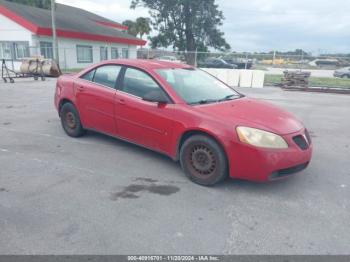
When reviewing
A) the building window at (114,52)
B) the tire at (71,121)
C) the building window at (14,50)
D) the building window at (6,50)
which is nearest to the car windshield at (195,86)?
the tire at (71,121)

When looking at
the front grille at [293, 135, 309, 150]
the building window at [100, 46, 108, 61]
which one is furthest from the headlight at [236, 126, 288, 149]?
the building window at [100, 46, 108, 61]

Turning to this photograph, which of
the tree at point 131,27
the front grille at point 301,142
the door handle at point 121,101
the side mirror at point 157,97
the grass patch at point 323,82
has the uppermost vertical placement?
the tree at point 131,27

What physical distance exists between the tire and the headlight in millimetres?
3132

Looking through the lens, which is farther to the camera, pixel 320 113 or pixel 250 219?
pixel 320 113

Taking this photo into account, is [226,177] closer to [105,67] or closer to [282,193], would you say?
[282,193]

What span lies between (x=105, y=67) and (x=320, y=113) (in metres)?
6.62

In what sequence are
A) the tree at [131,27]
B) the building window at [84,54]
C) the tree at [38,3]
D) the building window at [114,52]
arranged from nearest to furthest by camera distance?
the building window at [84,54] < the building window at [114,52] < the tree at [38,3] < the tree at [131,27]

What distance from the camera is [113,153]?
5.02 metres

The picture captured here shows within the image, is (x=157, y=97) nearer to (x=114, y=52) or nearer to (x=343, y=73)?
(x=343, y=73)

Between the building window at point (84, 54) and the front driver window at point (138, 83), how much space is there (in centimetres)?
2639

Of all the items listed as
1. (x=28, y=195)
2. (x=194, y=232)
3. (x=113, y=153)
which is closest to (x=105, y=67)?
(x=113, y=153)

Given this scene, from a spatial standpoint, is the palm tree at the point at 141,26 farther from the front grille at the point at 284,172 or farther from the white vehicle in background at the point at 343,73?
A: the front grille at the point at 284,172

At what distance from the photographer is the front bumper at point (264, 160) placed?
3.54 metres

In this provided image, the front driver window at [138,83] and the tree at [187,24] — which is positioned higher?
the tree at [187,24]
